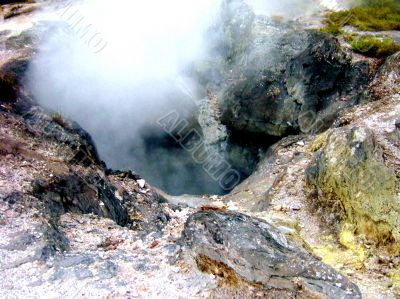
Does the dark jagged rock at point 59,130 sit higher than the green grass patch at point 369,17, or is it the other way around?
the green grass patch at point 369,17

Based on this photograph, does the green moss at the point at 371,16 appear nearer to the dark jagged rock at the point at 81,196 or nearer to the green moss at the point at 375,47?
the green moss at the point at 375,47

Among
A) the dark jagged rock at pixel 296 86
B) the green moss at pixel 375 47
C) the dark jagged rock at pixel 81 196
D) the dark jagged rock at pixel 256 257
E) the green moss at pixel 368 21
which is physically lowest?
the dark jagged rock at pixel 81 196

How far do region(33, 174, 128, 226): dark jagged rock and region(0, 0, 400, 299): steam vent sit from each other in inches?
2.0

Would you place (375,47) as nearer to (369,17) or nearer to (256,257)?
(369,17)

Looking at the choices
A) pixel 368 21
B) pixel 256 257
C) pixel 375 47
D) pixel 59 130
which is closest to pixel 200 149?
pixel 375 47

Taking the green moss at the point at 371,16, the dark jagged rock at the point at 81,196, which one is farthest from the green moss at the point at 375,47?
the dark jagged rock at the point at 81,196

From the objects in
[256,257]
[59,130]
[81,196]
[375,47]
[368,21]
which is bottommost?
[81,196]

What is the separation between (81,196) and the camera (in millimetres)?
9562

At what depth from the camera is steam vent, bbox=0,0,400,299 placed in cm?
667

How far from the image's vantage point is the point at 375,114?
11516mm

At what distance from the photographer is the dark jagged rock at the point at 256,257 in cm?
632

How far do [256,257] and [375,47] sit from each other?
1334cm

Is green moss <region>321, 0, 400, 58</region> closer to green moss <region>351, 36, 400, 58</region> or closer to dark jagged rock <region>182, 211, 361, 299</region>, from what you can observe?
green moss <region>351, 36, 400, 58</region>

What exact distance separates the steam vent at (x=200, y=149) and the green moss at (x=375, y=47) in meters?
0.05
